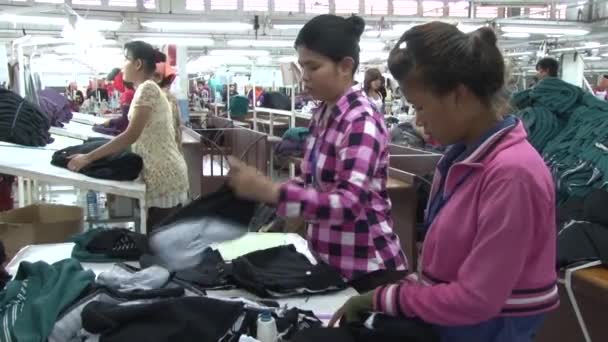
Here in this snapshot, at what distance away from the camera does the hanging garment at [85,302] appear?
138cm

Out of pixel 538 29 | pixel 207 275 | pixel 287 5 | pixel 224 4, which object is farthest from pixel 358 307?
pixel 224 4

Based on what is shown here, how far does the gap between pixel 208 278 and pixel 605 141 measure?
6.81 ft

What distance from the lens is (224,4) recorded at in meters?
13.0

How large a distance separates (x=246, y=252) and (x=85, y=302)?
36.3 inches

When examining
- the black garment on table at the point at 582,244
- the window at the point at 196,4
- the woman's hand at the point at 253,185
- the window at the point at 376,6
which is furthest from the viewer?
the window at the point at 376,6

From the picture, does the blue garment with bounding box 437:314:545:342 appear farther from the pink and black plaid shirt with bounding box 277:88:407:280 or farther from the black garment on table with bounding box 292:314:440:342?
the pink and black plaid shirt with bounding box 277:88:407:280

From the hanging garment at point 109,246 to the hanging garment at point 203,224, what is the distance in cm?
39

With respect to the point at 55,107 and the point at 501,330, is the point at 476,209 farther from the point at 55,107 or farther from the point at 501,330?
the point at 55,107

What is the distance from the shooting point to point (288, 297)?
1.73 metres

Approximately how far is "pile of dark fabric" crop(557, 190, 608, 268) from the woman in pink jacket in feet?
4.53

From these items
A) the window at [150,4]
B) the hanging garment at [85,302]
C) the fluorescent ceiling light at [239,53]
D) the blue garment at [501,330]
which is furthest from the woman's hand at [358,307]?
the fluorescent ceiling light at [239,53]

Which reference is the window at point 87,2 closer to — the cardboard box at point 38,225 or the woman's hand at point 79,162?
the cardboard box at point 38,225

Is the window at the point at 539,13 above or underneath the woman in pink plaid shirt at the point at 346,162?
above

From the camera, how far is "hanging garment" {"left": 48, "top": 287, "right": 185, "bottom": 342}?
1378mm
